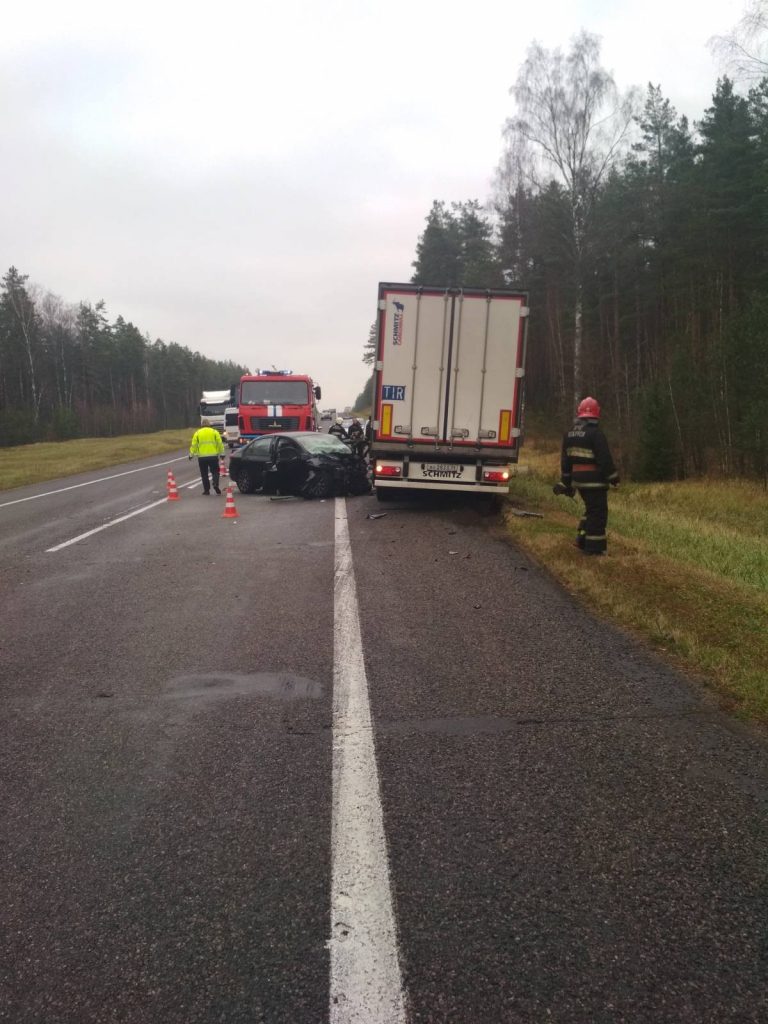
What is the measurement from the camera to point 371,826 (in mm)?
2984

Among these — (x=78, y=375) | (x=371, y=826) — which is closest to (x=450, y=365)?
(x=371, y=826)

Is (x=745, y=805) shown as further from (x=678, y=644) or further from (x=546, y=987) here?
(x=678, y=644)

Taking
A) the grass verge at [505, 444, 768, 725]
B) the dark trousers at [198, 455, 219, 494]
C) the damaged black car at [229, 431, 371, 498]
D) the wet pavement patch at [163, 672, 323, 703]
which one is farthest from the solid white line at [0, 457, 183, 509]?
the wet pavement patch at [163, 672, 323, 703]

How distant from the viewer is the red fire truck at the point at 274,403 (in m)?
24.3

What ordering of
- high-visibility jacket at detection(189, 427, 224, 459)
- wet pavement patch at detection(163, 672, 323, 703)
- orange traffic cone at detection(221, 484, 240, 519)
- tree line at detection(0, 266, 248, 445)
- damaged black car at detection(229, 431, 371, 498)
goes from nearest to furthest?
wet pavement patch at detection(163, 672, 323, 703) → orange traffic cone at detection(221, 484, 240, 519) → damaged black car at detection(229, 431, 371, 498) → high-visibility jacket at detection(189, 427, 224, 459) → tree line at detection(0, 266, 248, 445)

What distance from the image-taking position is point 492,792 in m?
3.23

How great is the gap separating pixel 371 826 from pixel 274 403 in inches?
875

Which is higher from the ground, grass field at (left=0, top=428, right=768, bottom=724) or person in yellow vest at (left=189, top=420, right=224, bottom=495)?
person in yellow vest at (left=189, top=420, right=224, bottom=495)

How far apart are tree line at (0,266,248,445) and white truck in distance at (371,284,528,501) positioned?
51192 mm

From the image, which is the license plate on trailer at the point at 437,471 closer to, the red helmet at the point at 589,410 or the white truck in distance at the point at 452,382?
the white truck in distance at the point at 452,382

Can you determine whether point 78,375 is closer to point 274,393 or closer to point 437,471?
point 274,393

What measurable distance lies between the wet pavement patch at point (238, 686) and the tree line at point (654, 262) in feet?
60.5

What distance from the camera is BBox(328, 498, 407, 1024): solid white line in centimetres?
210

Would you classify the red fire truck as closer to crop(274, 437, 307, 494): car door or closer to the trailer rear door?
crop(274, 437, 307, 494): car door
